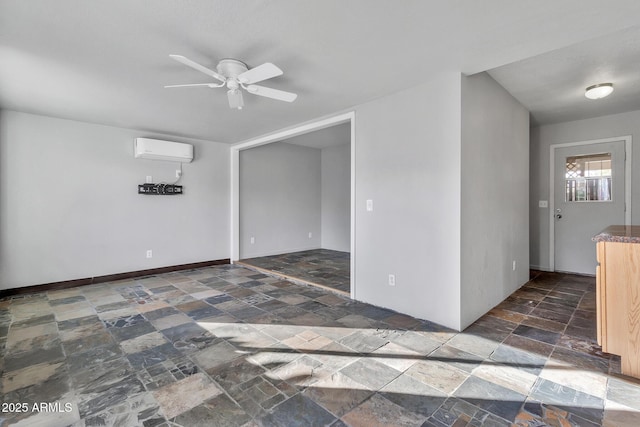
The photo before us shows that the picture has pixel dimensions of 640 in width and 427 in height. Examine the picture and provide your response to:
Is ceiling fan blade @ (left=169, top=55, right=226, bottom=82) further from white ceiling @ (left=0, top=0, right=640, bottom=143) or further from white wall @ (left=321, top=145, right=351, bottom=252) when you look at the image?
white wall @ (left=321, top=145, right=351, bottom=252)

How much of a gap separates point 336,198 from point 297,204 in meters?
0.96

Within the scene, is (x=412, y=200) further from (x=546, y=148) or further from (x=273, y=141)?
(x=546, y=148)

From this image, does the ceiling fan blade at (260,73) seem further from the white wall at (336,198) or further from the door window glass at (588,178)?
the door window glass at (588,178)

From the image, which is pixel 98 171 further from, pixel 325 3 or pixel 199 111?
pixel 325 3

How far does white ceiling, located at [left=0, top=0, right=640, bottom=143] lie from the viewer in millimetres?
1831

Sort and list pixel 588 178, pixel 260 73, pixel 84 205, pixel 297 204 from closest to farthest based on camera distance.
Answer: pixel 260 73
pixel 84 205
pixel 588 178
pixel 297 204

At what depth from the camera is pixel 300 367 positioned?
85.4 inches

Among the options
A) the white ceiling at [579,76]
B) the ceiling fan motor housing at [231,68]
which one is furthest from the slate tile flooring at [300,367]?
the white ceiling at [579,76]

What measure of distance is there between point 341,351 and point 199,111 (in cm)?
331

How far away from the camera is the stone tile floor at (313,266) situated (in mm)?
4441

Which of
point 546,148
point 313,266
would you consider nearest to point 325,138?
point 313,266

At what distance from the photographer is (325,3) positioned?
1794 mm

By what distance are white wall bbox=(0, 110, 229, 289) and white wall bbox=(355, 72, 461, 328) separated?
3.37 metres

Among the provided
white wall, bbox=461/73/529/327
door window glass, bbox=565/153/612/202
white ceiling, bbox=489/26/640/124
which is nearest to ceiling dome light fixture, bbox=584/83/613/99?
white ceiling, bbox=489/26/640/124
